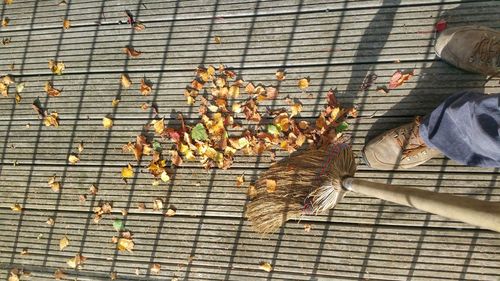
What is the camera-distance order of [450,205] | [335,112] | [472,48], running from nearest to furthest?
[450,205]
[472,48]
[335,112]

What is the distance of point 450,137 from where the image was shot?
215 centimetres

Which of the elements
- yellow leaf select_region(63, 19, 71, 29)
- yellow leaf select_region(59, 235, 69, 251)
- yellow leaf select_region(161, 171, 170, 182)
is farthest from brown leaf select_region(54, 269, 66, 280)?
yellow leaf select_region(63, 19, 71, 29)

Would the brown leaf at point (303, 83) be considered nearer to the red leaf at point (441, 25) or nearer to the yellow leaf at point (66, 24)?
the red leaf at point (441, 25)

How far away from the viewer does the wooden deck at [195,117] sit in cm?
246

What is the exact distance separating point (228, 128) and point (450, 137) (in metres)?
1.29

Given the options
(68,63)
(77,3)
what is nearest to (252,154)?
(68,63)

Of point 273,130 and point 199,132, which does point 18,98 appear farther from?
point 273,130

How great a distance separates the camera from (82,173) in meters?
2.88

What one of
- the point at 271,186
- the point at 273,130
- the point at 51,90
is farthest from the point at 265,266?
the point at 51,90

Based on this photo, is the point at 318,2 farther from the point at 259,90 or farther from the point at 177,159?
the point at 177,159

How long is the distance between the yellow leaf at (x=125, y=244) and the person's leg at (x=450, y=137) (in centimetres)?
162

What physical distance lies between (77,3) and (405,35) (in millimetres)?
2218

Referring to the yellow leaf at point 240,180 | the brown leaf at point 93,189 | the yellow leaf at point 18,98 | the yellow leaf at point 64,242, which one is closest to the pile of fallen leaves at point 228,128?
the yellow leaf at point 240,180

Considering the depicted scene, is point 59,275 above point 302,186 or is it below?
below
